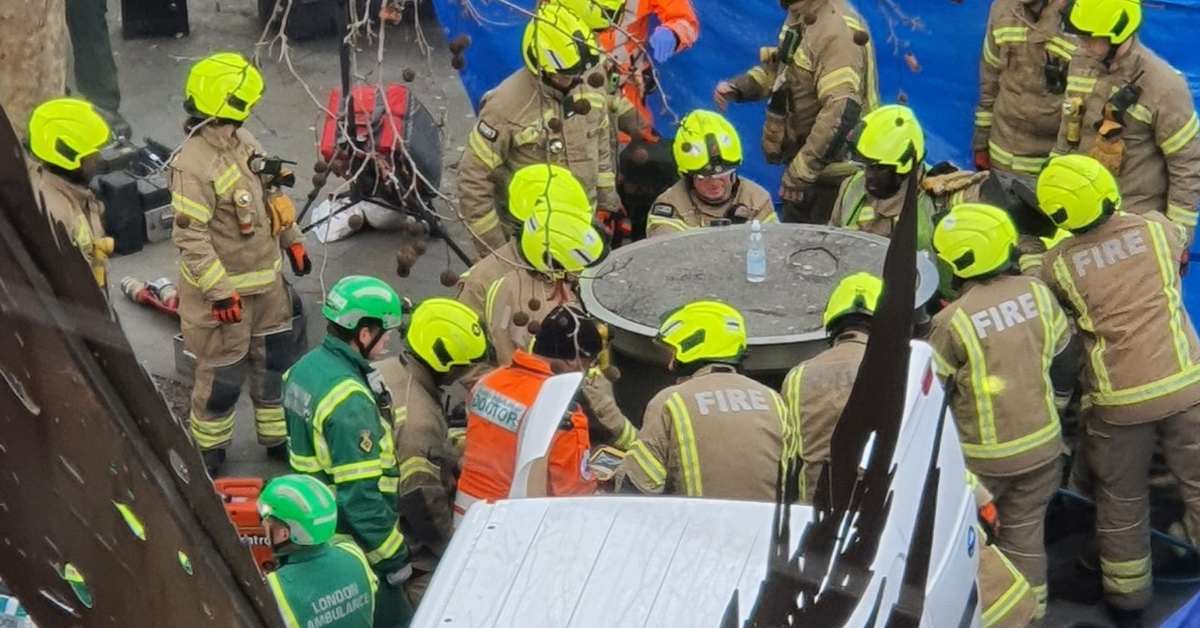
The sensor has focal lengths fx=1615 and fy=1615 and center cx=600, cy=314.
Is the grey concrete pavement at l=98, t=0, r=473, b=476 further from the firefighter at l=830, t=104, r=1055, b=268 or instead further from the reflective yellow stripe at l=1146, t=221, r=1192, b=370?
the reflective yellow stripe at l=1146, t=221, r=1192, b=370

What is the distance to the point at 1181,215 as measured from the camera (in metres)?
7.11

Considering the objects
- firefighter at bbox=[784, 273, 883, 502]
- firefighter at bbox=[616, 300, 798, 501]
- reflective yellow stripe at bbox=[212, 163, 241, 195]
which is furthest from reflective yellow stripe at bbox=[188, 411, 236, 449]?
firefighter at bbox=[784, 273, 883, 502]

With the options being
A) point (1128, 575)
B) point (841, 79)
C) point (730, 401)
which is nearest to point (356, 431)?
point (730, 401)

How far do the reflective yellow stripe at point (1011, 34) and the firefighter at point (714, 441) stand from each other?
10.9 ft

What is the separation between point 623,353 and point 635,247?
79 centimetres

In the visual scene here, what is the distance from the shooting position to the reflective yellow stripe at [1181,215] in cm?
711

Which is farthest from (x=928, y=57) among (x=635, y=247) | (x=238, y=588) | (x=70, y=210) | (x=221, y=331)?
(x=238, y=588)

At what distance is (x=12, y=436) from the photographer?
3.24 ft

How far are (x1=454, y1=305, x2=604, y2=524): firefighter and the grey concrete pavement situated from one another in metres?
2.33

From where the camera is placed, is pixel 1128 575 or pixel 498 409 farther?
pixel 1128 575

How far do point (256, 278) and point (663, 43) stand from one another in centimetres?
281

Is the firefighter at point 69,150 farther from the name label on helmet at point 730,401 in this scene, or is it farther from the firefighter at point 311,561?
the name label on helmet at point 730,401

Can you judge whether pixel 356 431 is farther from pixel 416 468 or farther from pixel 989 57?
pixel 989 57

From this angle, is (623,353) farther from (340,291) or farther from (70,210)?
(70,210)
